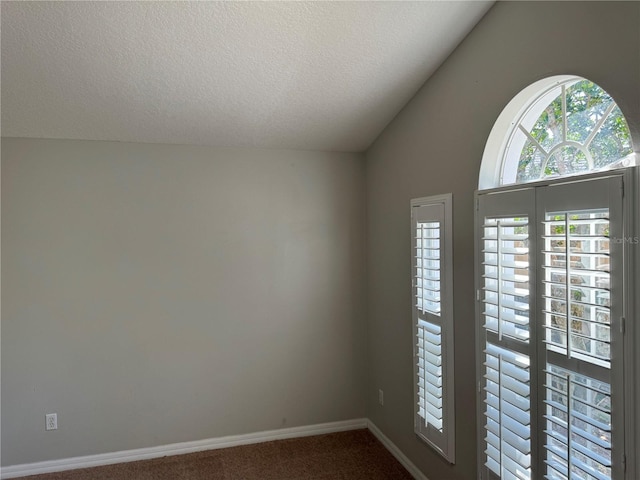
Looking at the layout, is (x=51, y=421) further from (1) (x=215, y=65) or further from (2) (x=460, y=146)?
(2) (x=460, y=146)

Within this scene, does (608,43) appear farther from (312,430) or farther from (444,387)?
(312,430)

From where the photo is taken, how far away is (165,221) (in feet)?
10.7

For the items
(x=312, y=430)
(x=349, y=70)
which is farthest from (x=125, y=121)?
(x=312, y=430)

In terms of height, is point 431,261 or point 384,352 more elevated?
point 431,261

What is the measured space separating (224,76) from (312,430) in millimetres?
2673

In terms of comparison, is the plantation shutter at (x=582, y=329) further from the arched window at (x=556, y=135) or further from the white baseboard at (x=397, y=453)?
the white baseboard at (x=397, y=453)

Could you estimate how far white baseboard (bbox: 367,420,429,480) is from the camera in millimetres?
2924

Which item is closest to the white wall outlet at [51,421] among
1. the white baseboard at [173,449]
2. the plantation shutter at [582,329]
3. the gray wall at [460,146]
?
the white baseboard at [173,449]

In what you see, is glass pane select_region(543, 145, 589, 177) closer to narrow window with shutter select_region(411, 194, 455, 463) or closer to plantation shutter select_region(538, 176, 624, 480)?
plantation shutter select_region(538, 176, 624, 480)

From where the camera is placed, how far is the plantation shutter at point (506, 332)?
6.47 ft

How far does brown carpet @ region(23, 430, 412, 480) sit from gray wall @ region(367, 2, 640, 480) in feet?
0.74

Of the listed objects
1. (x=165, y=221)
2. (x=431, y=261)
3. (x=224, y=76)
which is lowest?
(x=431, y=261)

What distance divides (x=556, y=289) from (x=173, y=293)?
249 centimetres

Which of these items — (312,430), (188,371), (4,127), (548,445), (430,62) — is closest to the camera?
(548,445)
